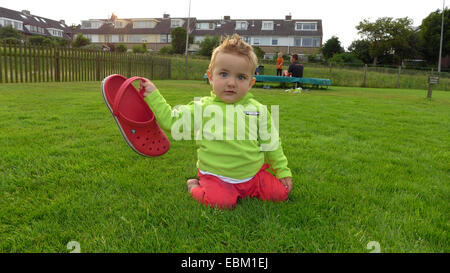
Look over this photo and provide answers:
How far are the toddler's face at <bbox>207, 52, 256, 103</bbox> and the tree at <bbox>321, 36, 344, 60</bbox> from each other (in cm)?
4078

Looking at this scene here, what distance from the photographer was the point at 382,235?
1.68 m

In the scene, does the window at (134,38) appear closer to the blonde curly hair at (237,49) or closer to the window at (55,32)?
the window at (55,32)

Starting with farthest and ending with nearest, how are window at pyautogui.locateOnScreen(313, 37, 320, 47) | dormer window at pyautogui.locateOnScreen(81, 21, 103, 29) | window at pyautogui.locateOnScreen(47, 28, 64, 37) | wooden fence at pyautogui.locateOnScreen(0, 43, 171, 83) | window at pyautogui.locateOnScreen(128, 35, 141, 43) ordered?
window at pyautogui.locateOnScreen(47, 28, 64, 37)
dormer window at pyautogui.locateOnScreen(81, 21, 103, 29)
window at pyautogui.locateOnScreen(128, 35, 141, 43)
window at pyautogui.locateOnScreen(313, 37, 320, 47)
wooden fence at pyautogui.locateOnScreen(0, 43, 171, 83)

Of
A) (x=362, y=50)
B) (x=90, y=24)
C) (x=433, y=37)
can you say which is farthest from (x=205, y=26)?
(x=433, y=37)

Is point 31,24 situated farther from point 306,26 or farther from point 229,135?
point 229,135

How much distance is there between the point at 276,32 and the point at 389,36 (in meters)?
16.6

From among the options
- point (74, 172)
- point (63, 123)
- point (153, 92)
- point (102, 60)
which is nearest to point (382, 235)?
point (153, 92)

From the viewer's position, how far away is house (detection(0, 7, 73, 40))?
51.0 m

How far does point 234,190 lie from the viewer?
2084 millimetres

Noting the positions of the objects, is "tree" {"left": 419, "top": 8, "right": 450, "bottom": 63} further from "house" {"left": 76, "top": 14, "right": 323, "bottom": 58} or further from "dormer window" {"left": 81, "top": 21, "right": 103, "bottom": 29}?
"dormer window" {"left": 81, "top": 21, "right": 103, "bottom": 29}

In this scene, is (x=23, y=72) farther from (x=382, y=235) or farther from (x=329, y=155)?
(x=382, y=235)

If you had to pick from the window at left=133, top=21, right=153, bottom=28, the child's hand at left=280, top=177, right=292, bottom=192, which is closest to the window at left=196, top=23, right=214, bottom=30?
the window at left=133, top=21, right=153, bottom=28

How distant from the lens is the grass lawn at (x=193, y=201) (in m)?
1.60

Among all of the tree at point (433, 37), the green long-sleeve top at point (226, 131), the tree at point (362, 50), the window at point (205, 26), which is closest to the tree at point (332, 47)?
the tree at point (362, 50)
